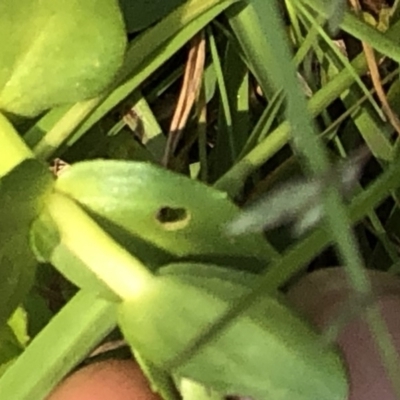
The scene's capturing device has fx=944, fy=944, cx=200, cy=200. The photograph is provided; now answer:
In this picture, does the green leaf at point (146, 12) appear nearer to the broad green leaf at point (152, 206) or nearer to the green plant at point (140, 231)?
the green plant at point (140, 231)

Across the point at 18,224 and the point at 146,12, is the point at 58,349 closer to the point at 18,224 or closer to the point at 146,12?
the point at 18,224

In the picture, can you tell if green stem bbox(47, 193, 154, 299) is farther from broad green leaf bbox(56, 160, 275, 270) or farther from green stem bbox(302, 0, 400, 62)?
green stem bbox(302, 0, 400, 62)

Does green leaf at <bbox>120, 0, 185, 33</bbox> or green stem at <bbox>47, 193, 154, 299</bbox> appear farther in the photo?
green leaf at <bbox>120, 0, 185, 33</bbox>

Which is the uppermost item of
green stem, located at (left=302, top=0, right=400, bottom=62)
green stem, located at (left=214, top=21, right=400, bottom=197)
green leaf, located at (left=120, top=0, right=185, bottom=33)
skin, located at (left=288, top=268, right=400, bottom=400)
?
green leaf, located at (left=120, top=0, right=185, bottom=33)

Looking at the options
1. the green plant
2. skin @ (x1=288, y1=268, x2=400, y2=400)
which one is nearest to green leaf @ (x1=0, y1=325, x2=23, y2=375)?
the green plant

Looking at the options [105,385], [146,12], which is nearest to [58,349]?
[105,385]

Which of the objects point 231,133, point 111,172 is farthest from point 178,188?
point 231,133

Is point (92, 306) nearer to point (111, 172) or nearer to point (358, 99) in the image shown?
point (111, 172)

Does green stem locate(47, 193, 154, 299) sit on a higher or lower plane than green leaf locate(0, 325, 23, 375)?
higher
